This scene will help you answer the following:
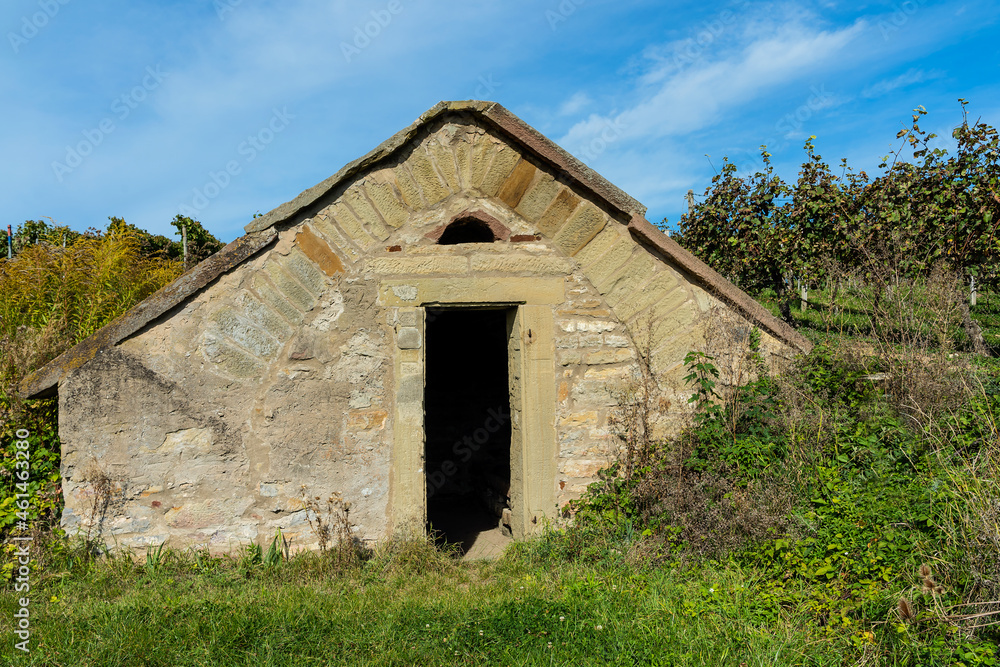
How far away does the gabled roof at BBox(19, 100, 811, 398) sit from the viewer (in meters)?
3.93

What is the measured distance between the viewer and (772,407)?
4.52 meters

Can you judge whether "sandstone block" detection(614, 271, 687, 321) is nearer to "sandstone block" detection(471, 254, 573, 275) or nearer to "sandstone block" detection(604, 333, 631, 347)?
"sandstone block" detection(604, 333, 631, 347)

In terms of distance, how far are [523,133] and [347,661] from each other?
3703 mm

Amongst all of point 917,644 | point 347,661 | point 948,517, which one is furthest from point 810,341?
point 347,661

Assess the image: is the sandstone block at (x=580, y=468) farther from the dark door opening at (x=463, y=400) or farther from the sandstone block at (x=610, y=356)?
the dark door opening at (x=463, y=400)

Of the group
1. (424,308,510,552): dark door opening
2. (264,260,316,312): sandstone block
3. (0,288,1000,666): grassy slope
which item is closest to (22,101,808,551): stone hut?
(264,260,316,312): sandstone block

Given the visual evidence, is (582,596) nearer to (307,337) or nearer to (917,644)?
(917,644)

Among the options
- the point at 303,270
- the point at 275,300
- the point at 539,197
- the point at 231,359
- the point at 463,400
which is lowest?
the point at 463,400

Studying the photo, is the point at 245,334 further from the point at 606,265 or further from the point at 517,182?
the point at 606,265

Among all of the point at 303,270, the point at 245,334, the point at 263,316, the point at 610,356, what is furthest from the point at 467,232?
the point at 245,334

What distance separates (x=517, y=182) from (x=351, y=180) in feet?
4.25

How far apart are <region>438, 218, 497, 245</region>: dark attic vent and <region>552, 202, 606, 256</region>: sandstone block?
0.57 m

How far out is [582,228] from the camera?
470 centimetres

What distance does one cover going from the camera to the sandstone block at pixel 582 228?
4695 mm
